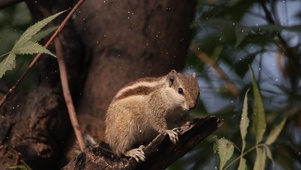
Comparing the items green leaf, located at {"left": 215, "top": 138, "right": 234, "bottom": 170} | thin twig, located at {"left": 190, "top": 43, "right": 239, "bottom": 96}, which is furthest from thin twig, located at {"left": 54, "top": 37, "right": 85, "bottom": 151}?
thin twig, located at {"left": 190, "top": 43, "right": 239, "bottom": 96}

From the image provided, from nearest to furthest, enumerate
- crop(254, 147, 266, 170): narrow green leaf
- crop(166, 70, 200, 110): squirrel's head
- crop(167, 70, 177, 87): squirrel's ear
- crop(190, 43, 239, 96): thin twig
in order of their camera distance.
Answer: crop(254, 147, 266, 170): narrow green leaf
crop(166, 70, 200, 110): squirrel's head
crop(167, 70, 177, 87): squirrel's ear
crop(190, 43, 239, 96): thin twig

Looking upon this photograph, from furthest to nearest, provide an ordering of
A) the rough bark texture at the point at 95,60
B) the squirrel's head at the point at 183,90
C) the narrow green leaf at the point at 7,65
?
the rough bark texture at the point at 95,60, the squirrel's head at the point at 183,90, the narrow green leaf at the point at 7,65

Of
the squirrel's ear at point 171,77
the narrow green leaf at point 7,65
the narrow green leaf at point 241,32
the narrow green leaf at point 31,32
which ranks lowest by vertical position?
the squirrel's ear at point 171,77

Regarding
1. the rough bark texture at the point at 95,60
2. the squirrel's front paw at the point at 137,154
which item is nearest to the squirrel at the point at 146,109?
the squirrel's front paw at the point at 137,154

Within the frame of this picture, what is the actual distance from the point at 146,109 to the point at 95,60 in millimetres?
435

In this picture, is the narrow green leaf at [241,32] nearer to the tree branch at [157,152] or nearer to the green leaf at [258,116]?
the green leaf at [258,116]

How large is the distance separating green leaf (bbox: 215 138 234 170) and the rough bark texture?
783 millimetres

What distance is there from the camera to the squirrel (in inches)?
108

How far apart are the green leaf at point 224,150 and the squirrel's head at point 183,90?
31 cm

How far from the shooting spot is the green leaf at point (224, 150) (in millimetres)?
2352

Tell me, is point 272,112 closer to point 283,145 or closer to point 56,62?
point 283,145

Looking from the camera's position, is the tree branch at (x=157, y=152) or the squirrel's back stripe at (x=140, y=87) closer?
the tree branch at (x=157, y=152)

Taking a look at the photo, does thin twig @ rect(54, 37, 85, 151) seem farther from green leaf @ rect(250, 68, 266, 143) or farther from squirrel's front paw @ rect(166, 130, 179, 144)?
green leaf @ rect(250, 68, 266, 143)

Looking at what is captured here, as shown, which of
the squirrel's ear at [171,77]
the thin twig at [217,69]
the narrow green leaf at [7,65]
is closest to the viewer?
the narrow green leaf at [7,65]
